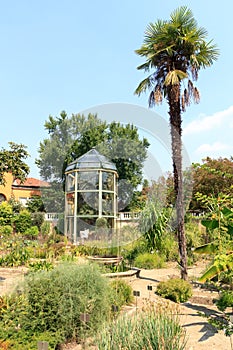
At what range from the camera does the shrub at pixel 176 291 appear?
22.3ft

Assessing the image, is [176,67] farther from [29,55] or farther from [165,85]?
[29,55]

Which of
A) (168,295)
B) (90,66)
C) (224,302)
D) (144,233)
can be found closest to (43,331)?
(224,302)

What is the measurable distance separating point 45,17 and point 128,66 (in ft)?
10.1

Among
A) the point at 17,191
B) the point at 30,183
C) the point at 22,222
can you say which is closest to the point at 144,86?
the point at 22,222

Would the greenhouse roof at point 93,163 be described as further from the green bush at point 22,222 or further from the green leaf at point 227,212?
the green leaf at point 227,212

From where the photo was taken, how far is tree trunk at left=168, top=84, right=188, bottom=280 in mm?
8500

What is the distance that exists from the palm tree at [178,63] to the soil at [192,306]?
1.20m

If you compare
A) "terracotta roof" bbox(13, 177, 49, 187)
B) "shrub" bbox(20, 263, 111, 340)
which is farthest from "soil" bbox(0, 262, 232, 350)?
"terracotta roof" bbox(13, 177, 49, 187)

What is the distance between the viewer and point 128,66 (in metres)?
9.73

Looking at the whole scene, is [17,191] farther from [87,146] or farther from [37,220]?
[87,146]

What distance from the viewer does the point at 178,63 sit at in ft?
29.3

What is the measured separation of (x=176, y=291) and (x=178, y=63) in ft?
20.1

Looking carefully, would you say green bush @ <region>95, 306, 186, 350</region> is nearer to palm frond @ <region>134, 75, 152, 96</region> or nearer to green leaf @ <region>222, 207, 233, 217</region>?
green leaf @ <region>222, 207, 233, 217</region>

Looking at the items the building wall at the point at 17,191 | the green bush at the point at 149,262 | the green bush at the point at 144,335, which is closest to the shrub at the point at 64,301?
the green bush at the point at 144,335
